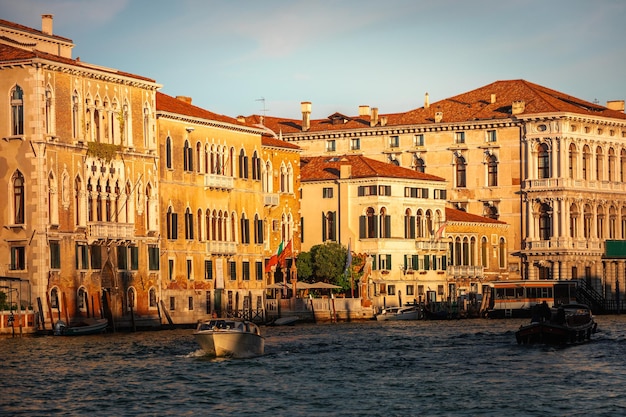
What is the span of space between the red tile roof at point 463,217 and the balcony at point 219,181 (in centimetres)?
2170

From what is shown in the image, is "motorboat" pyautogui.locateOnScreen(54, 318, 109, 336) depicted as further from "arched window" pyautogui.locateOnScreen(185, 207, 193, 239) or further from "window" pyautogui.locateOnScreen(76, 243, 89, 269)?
"arched window" pyautogui.locateOnScreen(185, 207, 193, 239)

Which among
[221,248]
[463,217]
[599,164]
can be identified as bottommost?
[221,248]

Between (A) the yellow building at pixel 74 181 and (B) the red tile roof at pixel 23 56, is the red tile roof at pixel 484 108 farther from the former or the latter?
(B) the red tile roof at pixel 23 56

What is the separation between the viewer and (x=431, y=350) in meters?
62.7

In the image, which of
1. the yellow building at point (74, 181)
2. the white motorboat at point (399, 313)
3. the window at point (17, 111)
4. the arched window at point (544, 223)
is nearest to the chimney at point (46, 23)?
the yellow building at point (74, 181)

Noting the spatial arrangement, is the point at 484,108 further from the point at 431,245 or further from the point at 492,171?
the point at 431,245

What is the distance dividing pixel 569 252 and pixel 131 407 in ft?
220

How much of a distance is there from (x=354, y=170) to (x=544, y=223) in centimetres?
1684

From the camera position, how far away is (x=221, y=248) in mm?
83625

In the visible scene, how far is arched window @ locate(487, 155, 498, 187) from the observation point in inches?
4341

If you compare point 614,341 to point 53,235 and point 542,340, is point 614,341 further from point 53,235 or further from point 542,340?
point 53,235

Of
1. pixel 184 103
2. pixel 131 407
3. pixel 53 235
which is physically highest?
pixel 184 103

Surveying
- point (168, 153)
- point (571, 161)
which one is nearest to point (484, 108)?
point (571, 161)

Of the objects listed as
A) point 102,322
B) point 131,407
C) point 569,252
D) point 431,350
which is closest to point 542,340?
point 431,350
